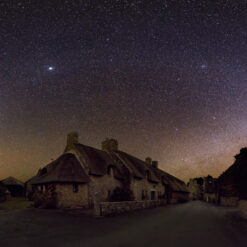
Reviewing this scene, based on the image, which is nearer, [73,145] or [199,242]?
[199,242]

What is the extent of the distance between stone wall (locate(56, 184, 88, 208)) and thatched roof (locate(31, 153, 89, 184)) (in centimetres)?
70

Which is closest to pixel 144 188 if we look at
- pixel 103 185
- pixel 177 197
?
pixel 103 185

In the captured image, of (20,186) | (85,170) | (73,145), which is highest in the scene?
(73,145)

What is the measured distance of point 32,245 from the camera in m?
8.11

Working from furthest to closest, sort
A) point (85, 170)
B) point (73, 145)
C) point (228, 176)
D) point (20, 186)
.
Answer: point (20, 186)
point (228, 176)
point (73, 145)
point (85, 170)

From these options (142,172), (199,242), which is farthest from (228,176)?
(199,242)

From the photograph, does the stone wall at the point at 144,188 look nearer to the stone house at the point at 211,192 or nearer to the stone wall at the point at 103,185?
the stone wall at the point at 103,185

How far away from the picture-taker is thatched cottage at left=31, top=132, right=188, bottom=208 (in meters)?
23.8

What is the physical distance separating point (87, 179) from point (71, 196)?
2.37 m

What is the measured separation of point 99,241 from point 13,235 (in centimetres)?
403

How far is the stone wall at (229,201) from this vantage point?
118 ft

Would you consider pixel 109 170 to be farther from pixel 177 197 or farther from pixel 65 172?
pixel 177 197

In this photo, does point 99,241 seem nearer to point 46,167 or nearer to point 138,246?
point 138,246

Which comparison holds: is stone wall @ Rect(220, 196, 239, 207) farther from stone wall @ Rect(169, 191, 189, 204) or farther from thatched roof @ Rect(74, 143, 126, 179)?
thatched roof @ Rect(74, 143, 126, 179)
